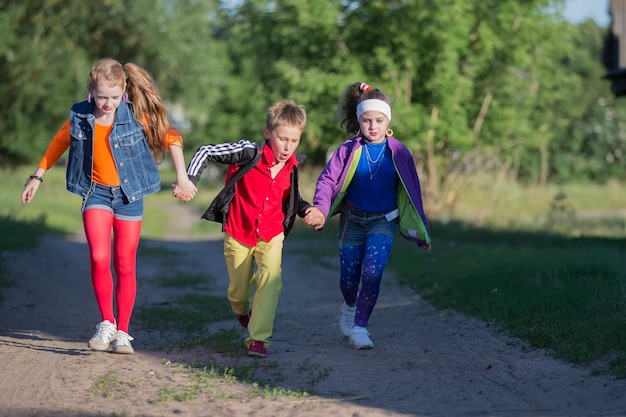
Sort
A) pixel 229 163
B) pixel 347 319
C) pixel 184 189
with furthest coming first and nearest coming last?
pixel 347 319
pixel 229 163
pixel 184 189

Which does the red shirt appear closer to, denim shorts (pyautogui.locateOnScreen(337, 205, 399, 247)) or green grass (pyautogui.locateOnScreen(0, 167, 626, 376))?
denim shorts (pyautogui.locateOnScreen(337, 205, 399, 247))

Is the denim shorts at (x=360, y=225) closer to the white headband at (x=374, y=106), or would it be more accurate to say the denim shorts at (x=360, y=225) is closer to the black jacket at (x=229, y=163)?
the black jacket at (x=229, y=163)

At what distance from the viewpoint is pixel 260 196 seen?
6.50 meters

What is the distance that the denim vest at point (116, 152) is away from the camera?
634 centimetres

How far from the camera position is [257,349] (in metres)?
6.28

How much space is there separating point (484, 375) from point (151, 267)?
813 centimetres

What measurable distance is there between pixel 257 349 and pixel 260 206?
1.00 metres

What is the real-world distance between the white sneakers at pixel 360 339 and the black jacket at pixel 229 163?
94cm

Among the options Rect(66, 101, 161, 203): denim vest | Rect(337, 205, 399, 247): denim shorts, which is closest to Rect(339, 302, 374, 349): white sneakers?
Rect(337, 205, 399, 247): denim shorts

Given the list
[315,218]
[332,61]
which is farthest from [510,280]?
[332,61]

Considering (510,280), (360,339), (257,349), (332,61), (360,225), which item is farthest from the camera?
(332,61)

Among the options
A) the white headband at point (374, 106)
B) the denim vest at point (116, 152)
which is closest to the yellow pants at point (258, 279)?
the denim vest at point (116, 152)

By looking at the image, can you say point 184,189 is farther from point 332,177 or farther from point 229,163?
point 332,177

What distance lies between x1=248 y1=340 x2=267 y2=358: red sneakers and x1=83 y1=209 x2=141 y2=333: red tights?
2.98 ft
